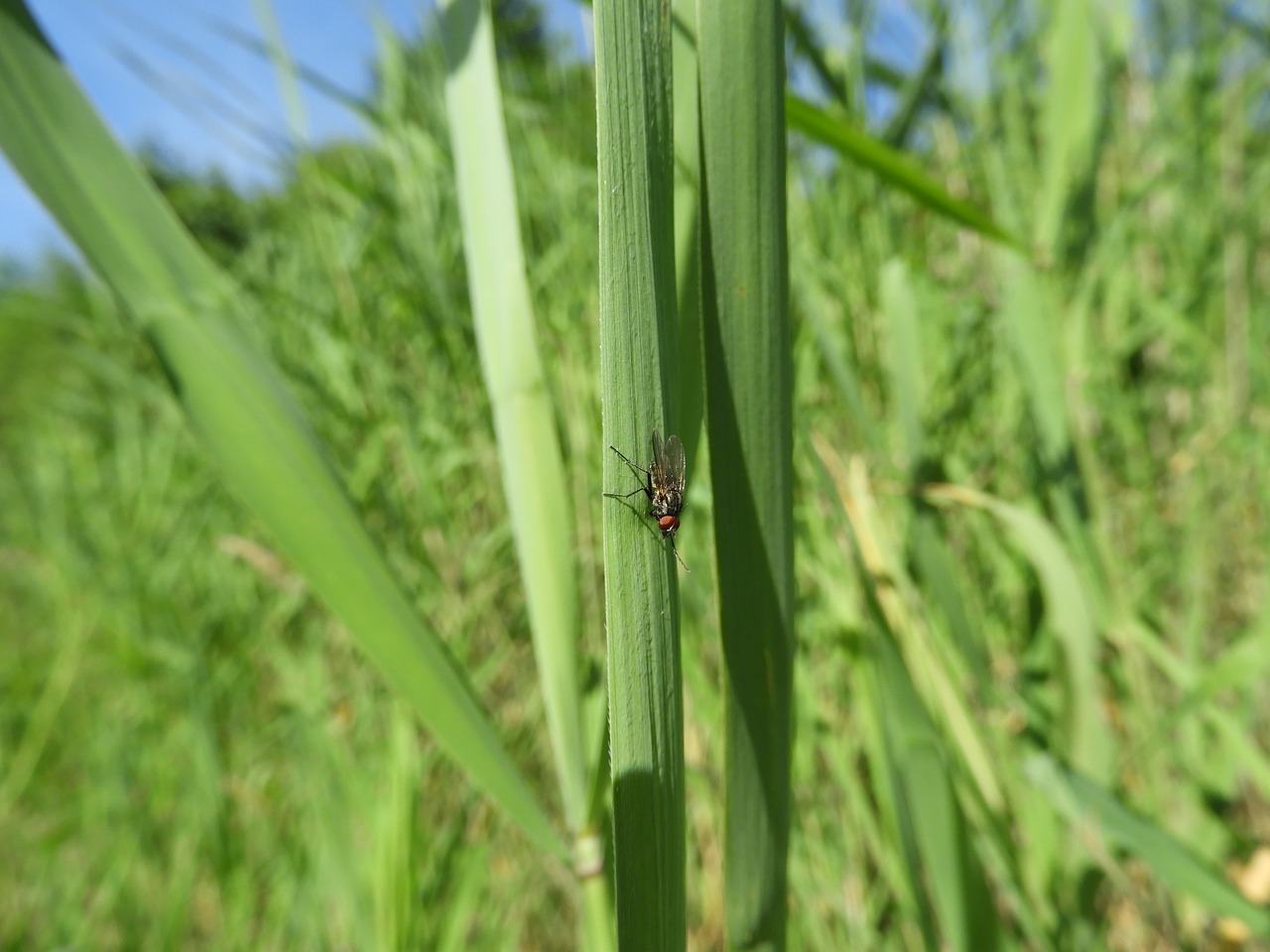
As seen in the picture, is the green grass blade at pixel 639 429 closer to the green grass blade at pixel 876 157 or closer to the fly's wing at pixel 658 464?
the fly's wing at pixel 658 464

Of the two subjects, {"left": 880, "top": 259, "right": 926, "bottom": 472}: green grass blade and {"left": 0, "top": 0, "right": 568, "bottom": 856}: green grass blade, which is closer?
{"left": 0, "top": 0, "right": 568, "bottom": 856}: green grass blade

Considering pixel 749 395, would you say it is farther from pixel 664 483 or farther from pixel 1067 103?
pixel 1067 103

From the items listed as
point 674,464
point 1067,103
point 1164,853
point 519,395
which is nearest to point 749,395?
point 674,464

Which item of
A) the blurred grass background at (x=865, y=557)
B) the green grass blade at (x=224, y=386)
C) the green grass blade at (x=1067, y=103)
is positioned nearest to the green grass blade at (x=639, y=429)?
the green grass blade at (x=224, y=386)

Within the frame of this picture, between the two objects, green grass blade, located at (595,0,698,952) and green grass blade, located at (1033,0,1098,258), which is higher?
green grass blade, located at (1033,0,1098,258)

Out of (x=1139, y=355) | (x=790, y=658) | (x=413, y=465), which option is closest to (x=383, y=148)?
(x=413, y=465)

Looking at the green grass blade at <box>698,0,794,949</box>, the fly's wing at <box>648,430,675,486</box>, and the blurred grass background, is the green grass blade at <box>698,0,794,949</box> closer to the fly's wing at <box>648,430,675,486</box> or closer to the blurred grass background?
the fly's wing at <box>648,430,675,486</box>

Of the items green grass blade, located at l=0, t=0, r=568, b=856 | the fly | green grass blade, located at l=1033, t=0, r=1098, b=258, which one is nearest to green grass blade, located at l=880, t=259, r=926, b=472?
green grass blade, located at l=1033, t=0, r=1098, b=258
